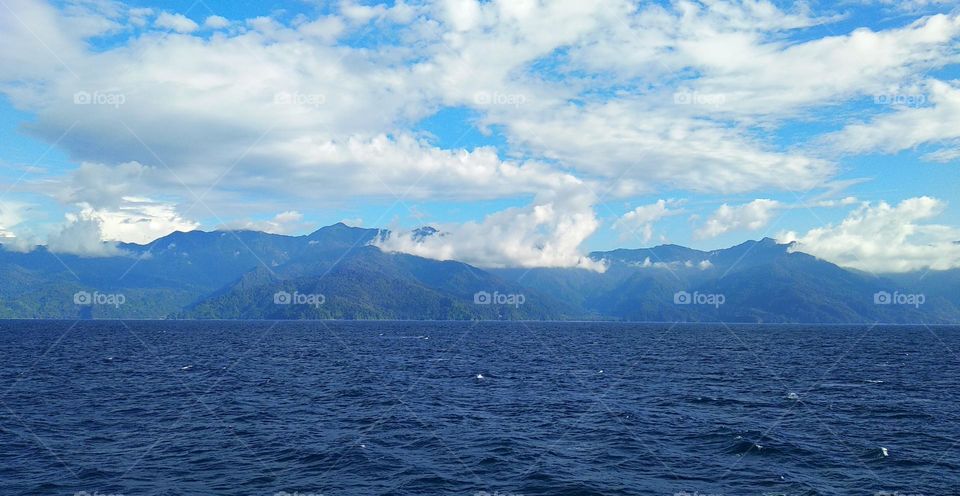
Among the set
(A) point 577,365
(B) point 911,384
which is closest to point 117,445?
(A) point 577,365

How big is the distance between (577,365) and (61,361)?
10774 centimetres

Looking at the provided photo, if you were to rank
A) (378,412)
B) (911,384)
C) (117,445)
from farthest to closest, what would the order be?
(911,384), (378,412), (117,445)

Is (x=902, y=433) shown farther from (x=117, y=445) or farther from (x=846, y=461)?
(x=117, y=445)

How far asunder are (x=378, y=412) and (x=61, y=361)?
310ft

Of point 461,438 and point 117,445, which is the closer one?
point 117,445

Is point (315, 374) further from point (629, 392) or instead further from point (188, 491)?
point (188, 491)

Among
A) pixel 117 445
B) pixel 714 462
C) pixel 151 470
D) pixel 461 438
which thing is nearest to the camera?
pixel 151 470

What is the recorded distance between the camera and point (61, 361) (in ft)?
377

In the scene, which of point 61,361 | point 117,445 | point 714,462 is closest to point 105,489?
point 117,445

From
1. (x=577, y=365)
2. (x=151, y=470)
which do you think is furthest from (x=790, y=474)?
(x=577, y=365)

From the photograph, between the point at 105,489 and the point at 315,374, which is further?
the point at 315,374

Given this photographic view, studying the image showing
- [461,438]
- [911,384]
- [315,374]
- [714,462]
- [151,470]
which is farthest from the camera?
[315,374]

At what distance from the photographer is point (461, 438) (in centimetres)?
4850

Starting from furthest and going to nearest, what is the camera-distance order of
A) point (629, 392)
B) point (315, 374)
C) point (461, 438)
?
point (315, 374)
point (629, 392)
point (461, 438)
